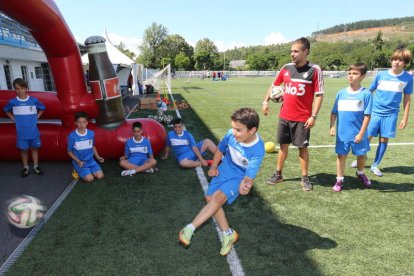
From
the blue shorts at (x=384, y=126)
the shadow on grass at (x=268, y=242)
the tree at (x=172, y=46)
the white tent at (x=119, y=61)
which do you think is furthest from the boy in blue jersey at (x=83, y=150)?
the tree at (x=172, y=46)

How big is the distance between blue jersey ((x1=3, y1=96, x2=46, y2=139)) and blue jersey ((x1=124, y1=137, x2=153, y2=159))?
1.66 metres

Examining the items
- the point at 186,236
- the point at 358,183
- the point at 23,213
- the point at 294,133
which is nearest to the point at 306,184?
the point at 294,133

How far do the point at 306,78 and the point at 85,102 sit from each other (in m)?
4.02

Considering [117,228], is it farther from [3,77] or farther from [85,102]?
[3,77]

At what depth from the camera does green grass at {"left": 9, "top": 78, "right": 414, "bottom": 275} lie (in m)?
2.86

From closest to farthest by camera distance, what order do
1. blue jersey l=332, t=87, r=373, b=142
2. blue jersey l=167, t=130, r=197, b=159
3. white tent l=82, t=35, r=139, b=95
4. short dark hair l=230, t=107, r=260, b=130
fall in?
short dark hair l=230, t=107, r=260, b=130 < blue jersey l=332, t=87, r=373, b=142 < blue jersey l=167, t=130, r=197, b=159 < white tent l=82, t=35, r=139, b=95

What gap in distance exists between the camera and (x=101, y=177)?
16.6 ft

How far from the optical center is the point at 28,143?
5.27 meters

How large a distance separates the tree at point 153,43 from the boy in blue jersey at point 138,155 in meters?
97.8

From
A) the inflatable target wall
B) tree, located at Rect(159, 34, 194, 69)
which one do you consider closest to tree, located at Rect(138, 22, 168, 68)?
tree, located at Rect(159, 34, 194, 69)

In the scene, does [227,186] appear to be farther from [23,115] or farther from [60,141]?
[23,115]

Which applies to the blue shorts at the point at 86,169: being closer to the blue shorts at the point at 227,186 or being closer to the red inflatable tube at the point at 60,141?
the red inflatable tube at the point at 60,141

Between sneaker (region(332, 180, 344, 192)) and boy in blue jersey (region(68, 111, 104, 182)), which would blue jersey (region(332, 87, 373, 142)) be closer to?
sneaker (region(332, 180, 344, 192))

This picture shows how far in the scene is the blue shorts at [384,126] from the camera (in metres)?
4.84
